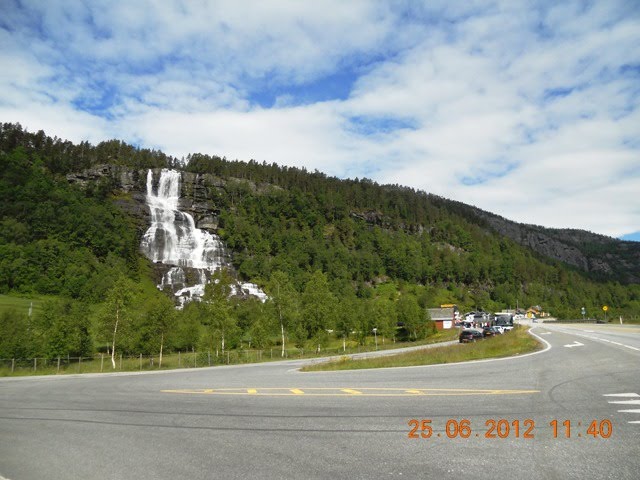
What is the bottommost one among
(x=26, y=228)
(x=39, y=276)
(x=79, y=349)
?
(x=79, y=349)

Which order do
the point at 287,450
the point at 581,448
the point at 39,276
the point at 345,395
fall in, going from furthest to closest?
1. the point at 39,276
2. the point at 345,395
3. the point at 287,450
4. the point at 581,448

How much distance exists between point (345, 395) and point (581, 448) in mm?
6770

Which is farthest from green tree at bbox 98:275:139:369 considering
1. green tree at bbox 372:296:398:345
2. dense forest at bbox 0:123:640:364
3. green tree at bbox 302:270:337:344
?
green tree at bbox 372:296:398:345

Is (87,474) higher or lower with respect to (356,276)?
lower

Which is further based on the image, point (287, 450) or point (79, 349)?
point (79, 349)

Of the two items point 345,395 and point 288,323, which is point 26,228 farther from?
point 345,395

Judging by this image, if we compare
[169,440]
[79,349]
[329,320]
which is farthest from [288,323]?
[169,440]

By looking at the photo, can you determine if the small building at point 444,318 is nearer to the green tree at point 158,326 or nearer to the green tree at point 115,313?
the green tree at point 158,326

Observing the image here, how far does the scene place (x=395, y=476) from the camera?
5.59 metres

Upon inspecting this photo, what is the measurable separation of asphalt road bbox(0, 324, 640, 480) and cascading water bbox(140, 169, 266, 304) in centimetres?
11192
